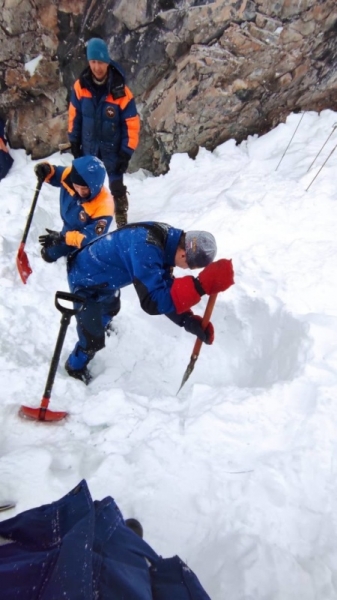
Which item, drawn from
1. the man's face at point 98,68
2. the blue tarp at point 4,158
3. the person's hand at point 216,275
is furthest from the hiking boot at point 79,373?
the blue tarp at point 4,158

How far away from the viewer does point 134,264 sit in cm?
265

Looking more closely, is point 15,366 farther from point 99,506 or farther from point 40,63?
point 40,63

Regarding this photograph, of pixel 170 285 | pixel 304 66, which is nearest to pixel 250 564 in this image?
pixel 170 285

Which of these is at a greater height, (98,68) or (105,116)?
(98,68)

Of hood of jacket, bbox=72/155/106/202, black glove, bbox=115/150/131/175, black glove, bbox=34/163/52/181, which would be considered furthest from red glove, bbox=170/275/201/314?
black glove, bbox=115/150/131/175

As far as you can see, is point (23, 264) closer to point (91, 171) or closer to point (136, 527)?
point (91, 171)

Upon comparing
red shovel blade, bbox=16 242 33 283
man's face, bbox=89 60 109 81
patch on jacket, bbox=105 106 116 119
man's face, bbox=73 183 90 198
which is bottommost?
red shovel blade, bbox=16 242 33 283

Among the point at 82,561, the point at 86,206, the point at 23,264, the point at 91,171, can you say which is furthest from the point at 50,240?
the point at 82,561

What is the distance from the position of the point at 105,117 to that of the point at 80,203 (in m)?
1.62

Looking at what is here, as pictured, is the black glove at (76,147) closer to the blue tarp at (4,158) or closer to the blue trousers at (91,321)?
the blue tarp at (4,158)

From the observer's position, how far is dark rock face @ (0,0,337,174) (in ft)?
18.7

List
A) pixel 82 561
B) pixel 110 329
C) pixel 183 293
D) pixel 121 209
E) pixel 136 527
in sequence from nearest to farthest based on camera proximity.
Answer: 1. pixel 82 561
2. pixel 136 527
3. pixel 183 293
4. pixel 110 329
5. pixel 121 209

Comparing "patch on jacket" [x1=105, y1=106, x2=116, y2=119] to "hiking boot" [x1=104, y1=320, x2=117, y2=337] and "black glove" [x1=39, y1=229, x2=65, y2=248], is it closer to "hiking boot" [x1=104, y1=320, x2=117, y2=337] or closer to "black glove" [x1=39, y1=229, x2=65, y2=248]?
"black glove" [x1=39, y1=229, x2=65, y2=248]

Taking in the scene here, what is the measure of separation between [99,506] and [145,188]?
592cm
